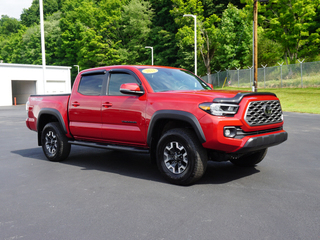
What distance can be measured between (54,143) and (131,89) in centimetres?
286

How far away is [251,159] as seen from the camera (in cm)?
673

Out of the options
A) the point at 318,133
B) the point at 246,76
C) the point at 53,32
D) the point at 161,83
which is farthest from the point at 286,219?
the point at 53,32

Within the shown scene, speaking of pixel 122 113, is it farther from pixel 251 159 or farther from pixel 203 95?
pixel 251 159

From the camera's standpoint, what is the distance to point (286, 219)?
405 centimetres

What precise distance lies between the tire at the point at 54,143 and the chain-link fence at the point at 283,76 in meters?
28.0

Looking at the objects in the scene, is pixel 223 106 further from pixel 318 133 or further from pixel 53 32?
pixel 53 32

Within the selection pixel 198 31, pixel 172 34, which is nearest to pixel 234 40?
pixel 198 31

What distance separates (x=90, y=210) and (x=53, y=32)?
79.9 meters

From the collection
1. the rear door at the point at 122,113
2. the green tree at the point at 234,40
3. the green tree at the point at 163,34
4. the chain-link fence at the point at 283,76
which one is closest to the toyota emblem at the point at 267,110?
the rear door at the point at 122,113

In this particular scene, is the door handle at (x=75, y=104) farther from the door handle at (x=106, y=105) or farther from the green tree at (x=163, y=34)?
the green tree at (x=163, y=34)

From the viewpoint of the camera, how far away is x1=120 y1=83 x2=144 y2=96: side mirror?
231 inches

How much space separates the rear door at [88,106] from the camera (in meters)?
6.80

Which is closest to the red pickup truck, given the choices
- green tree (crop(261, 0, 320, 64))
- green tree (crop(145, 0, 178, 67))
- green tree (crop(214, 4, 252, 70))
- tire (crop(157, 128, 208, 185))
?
tire (crop(157, 128, 208, 185))

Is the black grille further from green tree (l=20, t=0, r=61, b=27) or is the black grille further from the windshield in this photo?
green tree (l=20, t=0, r=61, b=27)
